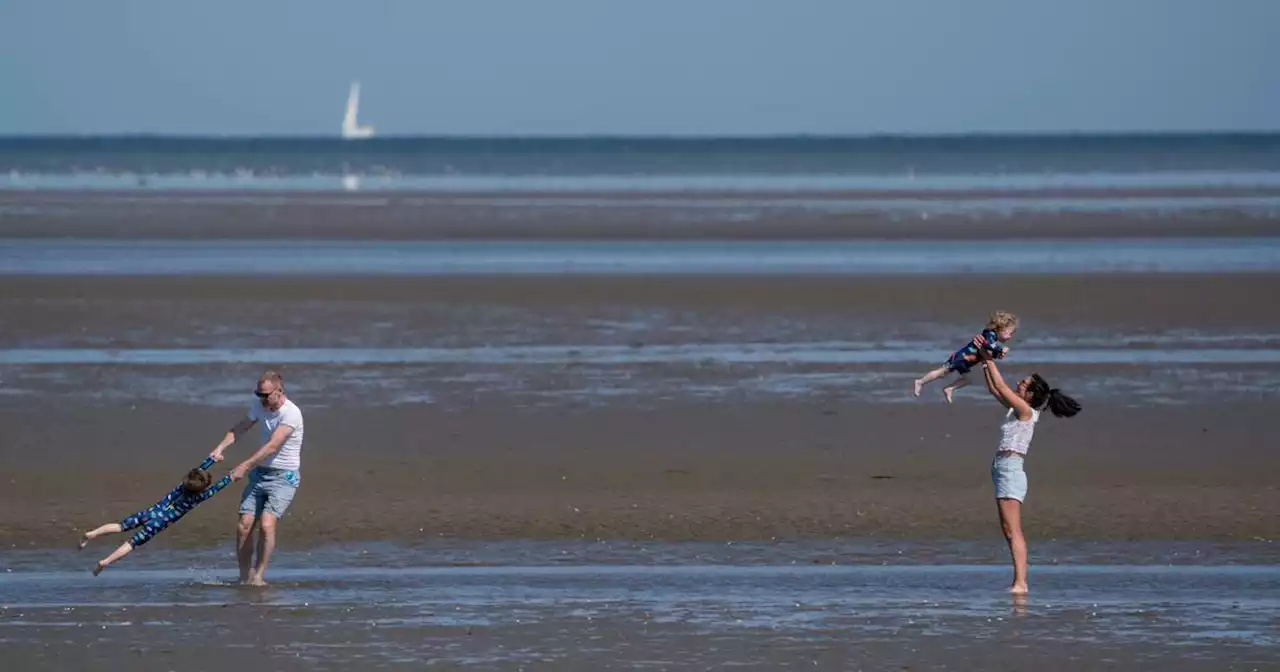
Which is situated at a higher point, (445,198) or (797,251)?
(445,198)

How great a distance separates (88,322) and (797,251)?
50.9ft

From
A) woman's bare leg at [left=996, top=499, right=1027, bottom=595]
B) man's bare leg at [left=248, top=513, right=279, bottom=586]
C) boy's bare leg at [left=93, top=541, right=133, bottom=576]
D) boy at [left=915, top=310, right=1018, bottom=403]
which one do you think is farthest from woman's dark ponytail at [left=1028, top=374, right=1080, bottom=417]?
boy's bare leg at [left=93, top=541, right=133, bottom=576]

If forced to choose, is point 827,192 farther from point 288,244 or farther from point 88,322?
point 88,322

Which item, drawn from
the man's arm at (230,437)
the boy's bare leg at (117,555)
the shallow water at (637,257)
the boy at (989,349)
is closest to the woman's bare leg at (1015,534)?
the boy at (989,349)

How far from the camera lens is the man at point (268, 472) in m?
11.2

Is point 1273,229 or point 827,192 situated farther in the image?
point 827,192

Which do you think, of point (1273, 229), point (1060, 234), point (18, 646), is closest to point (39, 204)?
point (1060, 234)

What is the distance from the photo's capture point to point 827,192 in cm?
6650

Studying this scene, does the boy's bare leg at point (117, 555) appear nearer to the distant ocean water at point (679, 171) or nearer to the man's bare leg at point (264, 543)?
the man's bare leg at point (264, 543)

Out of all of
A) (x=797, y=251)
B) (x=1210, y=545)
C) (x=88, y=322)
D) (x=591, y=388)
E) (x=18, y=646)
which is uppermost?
(x=797, y=251)

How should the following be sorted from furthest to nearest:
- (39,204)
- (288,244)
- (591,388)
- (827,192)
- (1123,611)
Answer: (827,192), (39,204), (288,244), (591,388), (1123,611)

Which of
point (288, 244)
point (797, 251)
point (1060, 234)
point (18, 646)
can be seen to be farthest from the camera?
point (1060, 234)

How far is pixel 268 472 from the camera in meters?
11.4

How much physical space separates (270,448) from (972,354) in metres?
4.13
